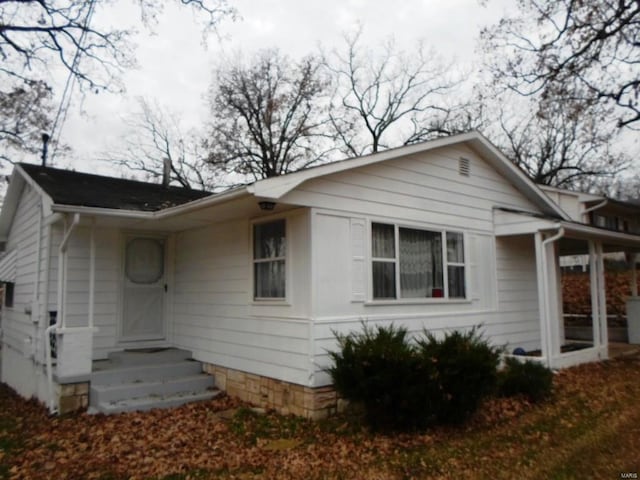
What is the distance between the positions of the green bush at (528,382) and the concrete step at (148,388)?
15.1 ft

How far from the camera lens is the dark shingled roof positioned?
7.55 m

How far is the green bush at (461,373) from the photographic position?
222 inches

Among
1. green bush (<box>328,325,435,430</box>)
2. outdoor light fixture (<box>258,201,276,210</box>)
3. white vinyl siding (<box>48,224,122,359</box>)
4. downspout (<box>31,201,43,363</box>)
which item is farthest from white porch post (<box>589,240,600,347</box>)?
downspout (<box>31,201,43,363</box>)

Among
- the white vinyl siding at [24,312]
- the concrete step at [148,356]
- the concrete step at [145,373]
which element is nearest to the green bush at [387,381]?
the concrete step at [145,373]

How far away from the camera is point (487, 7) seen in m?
11.9

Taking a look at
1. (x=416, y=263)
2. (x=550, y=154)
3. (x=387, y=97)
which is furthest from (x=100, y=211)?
(x=550, y=154)

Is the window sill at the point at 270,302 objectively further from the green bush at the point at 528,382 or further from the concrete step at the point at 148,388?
the green bush at the point at 528,382

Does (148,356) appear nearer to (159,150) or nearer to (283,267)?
(283,267)

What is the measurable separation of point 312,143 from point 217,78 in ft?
22.5

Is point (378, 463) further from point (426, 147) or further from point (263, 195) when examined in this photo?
point (426, 147)

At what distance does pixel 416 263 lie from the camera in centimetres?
806

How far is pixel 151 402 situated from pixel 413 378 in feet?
12.7

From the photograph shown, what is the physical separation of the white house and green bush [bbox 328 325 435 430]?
2.52 ft

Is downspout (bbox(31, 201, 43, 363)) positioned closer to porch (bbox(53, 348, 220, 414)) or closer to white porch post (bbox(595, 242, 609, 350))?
porch (bbox(53, 348, 220, 414))
